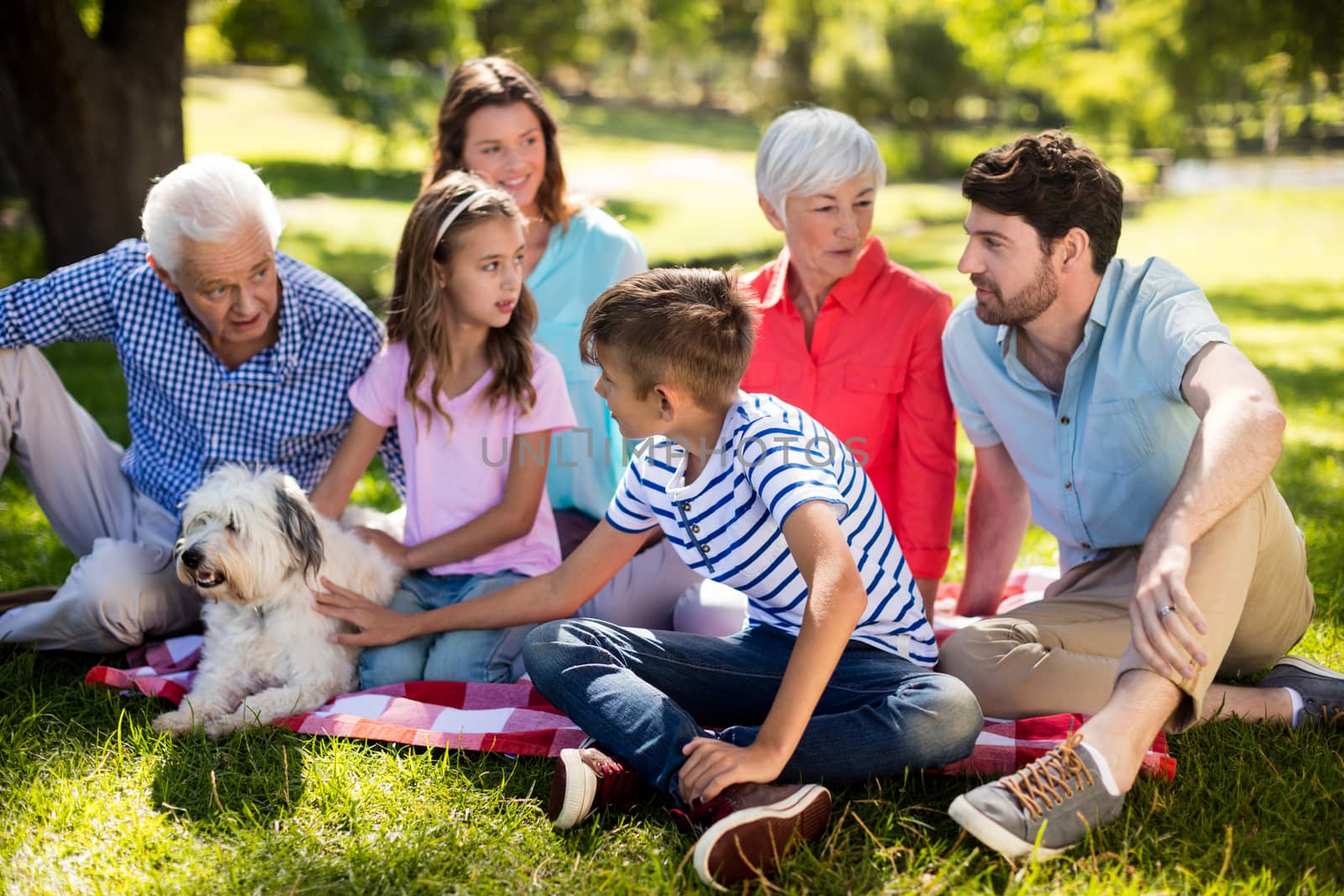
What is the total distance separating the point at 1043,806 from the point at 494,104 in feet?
10.4

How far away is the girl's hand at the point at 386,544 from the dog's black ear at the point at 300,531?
0.33m

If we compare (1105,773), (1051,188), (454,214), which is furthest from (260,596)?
(1051,188)

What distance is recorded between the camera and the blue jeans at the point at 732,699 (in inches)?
104

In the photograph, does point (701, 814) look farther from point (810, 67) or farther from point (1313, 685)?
point (810, 67)

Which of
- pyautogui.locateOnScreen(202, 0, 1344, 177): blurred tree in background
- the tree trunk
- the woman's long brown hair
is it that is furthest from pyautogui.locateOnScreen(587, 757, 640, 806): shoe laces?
the tree trunk

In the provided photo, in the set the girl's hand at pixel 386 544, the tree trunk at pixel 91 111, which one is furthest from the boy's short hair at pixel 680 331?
the tree trunk at pixel 91 111

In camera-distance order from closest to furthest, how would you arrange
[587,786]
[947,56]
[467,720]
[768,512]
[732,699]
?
1. [587,786]
2. [768,512]
3. [732,699]
4. [467,720]
5. [947,56]

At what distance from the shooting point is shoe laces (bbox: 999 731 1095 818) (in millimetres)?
2453

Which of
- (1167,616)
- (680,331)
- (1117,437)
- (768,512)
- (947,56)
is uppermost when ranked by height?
(947,56)

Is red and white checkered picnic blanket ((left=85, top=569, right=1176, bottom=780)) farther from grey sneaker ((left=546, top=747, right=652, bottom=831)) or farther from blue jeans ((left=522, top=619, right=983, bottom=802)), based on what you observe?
grey sneaker ((left=546, top=747, right=652, bottom=831))

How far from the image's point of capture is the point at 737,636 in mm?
3084

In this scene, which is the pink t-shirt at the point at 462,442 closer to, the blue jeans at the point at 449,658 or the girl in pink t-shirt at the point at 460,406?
the girl in pink t-shirt at the point at 460,406

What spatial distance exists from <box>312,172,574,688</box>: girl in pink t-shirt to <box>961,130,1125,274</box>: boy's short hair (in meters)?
1.45

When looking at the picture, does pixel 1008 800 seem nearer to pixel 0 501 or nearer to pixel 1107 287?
pixel 1107 287
